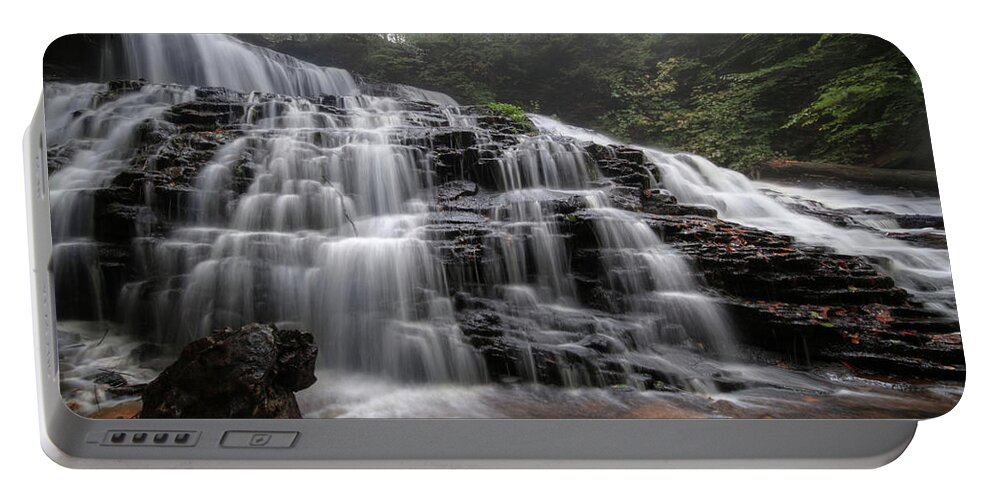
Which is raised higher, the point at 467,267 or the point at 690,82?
the point at 690,82

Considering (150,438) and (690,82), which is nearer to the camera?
(150,438)

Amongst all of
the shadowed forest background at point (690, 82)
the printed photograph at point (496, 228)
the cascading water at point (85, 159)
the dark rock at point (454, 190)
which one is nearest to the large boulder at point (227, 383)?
the printed photograph at point (496, 228)

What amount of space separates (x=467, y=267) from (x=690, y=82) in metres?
1.14

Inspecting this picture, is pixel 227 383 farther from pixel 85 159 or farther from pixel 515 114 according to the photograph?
pixel 515 114

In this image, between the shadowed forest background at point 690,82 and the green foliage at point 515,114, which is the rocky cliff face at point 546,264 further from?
the shadowed forest background at point 690,82

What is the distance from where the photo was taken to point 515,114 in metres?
2.82

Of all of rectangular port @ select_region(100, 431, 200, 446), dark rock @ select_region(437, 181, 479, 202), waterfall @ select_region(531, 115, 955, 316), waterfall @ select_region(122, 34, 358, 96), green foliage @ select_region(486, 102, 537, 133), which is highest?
waterfall @ select_region(122, 34, 358, 96)

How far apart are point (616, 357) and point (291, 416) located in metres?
1.02

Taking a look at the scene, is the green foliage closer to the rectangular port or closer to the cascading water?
the cascading water

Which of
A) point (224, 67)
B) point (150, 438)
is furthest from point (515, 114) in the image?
point (150, 438)

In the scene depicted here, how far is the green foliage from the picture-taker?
282cm

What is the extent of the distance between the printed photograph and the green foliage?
0.01 m

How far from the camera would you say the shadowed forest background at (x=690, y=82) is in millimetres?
2789

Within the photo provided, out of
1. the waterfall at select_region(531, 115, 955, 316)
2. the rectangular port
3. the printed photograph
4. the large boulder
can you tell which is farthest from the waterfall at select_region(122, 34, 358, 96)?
the rectangular port
